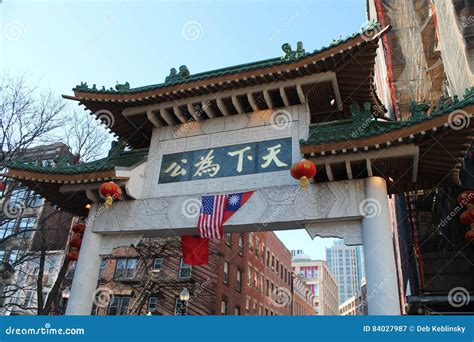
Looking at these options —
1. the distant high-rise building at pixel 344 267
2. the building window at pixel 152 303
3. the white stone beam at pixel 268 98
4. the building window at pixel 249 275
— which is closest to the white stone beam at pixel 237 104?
the white stone beam at pixel 268 98

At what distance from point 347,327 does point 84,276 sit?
8.16 metres

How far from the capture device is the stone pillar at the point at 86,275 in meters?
10.3

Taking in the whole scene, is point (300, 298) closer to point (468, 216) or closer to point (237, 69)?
point (468, 216)

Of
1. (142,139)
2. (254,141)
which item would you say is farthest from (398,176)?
(142,139)

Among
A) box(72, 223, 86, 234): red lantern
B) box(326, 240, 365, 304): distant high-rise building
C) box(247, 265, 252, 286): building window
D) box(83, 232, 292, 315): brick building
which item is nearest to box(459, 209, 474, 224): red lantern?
box(72, 223, 86, 234): red lantern

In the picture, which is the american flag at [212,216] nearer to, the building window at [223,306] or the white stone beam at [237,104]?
the white stone beam at [237,104]

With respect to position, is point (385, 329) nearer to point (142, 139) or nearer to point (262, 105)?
point (262, 105)

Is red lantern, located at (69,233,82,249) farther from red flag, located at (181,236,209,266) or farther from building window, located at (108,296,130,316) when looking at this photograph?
building window, located at (108,296,130,316)

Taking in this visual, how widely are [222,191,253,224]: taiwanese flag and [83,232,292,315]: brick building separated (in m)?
16.0

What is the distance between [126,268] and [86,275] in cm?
2068

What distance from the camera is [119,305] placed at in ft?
94.7

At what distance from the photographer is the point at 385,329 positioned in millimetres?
4621

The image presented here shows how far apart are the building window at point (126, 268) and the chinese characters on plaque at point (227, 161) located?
20.8 meters

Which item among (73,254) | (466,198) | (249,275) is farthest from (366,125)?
(249,275)
